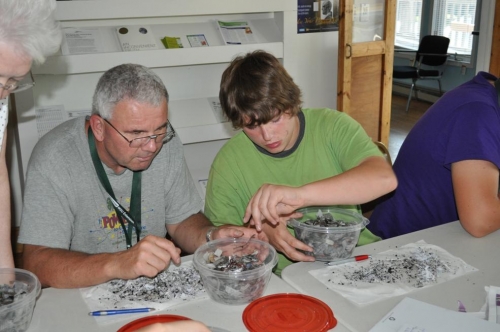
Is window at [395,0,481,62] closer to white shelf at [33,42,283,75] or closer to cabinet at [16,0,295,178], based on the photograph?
cabinet at [16,0,295,178]

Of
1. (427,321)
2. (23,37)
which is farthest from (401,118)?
(23,37)

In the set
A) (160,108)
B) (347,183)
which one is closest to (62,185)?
(160,108)

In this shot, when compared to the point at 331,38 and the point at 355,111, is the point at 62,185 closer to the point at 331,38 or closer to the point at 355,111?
the point at 331,38

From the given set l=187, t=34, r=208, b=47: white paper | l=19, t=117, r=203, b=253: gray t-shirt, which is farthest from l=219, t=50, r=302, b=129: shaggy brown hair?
l=187, t=34, r=208, b=47: white paper

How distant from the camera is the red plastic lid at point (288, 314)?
1.33 m

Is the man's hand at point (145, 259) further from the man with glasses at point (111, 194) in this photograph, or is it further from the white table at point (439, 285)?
the white table at point (439, 285)

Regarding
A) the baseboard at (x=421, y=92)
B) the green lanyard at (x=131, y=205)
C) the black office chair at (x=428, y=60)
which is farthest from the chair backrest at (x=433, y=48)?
the green lanyard at (x=131, y=205)

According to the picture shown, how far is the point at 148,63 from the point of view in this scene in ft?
11.5

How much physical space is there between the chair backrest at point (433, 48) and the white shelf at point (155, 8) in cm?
426

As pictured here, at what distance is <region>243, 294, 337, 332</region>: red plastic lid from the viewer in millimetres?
1335

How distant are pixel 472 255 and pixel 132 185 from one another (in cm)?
114

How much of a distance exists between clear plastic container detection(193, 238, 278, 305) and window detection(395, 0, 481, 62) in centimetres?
658

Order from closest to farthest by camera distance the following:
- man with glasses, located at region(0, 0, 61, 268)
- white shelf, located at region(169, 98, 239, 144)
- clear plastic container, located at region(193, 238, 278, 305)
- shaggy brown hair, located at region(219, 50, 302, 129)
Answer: man with glasses, located at region(0, 0, 61, 268)
clear plastic container, located at region(193, 238, 278, 305)
shaggy brown hair, located at region(219, 50, 302, 129)
white shelf, located at region(169, 98, 239, 144)

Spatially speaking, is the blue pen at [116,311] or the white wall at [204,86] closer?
the blue pen at [116,311]
